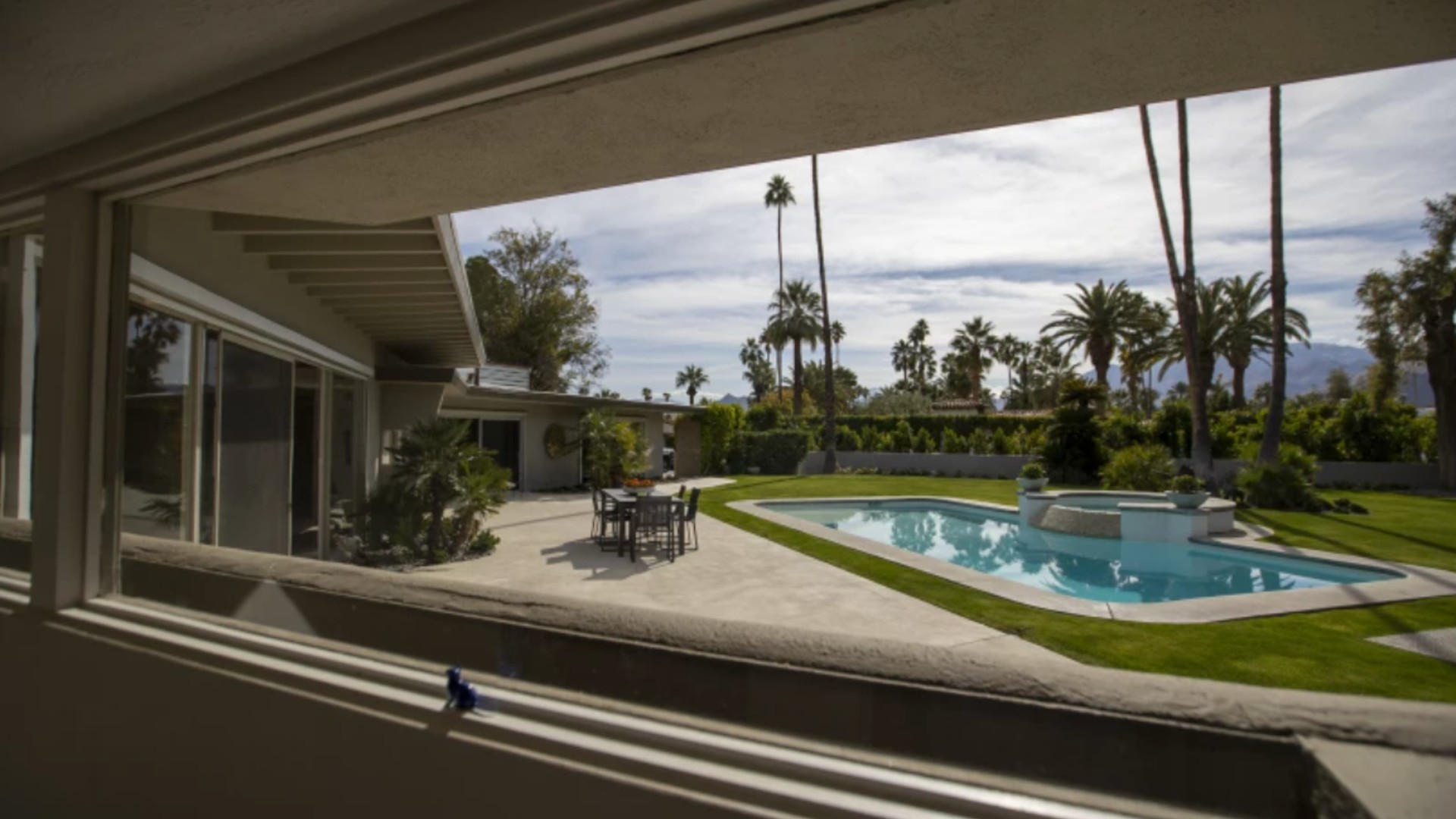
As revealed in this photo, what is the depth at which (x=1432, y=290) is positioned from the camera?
3.53 meters

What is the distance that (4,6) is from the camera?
1.50 metres

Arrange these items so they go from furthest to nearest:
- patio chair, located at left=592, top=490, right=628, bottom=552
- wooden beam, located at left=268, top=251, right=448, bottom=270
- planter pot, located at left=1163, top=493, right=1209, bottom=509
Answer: planter pot, located at left=1163, top=493, right=1209, bottom=509, patio chair, located at left=592, top=490, right=628, bottom=552, wooden beam, located at left=268, top=251, right=448, bottom=270

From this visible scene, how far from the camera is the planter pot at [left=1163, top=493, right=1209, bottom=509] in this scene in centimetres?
1122

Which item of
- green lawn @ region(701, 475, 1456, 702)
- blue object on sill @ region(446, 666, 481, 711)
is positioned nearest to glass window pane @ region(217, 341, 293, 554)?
blue object on sill @ region(446, 666, 481, 711)

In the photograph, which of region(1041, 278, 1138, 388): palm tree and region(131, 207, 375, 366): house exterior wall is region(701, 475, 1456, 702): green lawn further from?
region(1041, 278, 1138, 388): palm tree

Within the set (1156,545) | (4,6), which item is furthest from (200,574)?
(1156,545)

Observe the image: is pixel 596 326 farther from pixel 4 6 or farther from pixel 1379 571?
pixel 4 6

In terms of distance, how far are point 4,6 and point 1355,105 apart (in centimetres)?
322

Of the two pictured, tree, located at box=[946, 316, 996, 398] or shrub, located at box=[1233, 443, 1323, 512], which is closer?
shrub, located at box=[1233, 443, 1323, 512]

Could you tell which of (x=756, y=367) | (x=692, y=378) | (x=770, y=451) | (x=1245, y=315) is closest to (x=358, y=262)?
(x=770, y=451)

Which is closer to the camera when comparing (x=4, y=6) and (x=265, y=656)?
(x=4, y=6)

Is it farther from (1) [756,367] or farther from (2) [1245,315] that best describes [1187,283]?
(1) [756,367]

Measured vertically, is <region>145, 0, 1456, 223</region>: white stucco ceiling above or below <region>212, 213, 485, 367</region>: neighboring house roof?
below

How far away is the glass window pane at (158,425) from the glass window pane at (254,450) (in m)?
0.54
